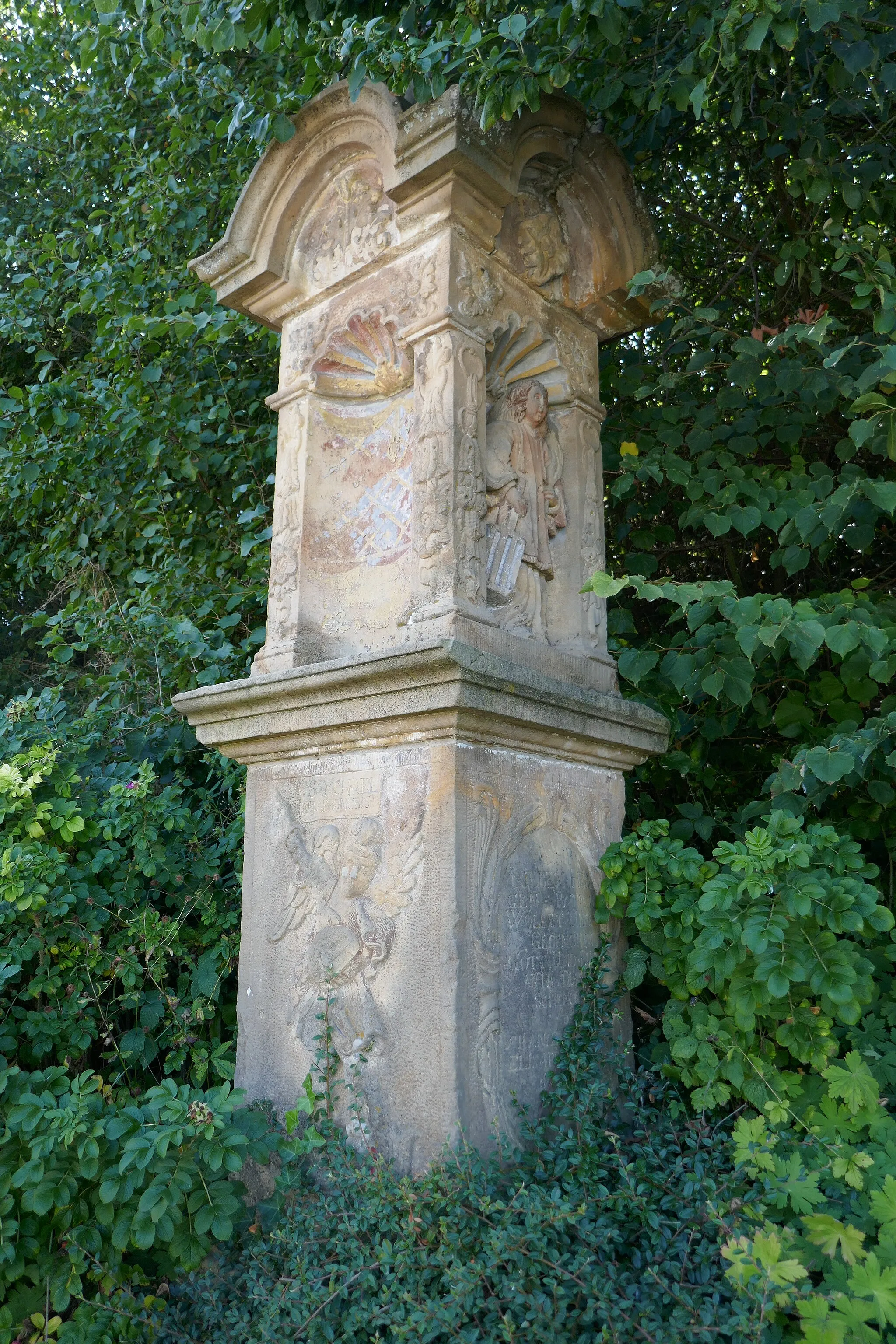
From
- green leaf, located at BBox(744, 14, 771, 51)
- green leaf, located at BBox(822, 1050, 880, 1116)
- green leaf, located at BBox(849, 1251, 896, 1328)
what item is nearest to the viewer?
green leaf, located at BBox(849, 1251, 896, 1328)

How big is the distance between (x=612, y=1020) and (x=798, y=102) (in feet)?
11.1

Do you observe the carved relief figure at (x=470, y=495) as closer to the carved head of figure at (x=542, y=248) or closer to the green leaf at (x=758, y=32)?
the carved head of figure at (x=542, y=248)

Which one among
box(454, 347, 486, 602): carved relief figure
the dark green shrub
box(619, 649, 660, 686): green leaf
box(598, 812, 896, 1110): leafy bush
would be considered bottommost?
the dark green shrub

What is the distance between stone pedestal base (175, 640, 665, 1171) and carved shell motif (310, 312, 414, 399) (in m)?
1.06

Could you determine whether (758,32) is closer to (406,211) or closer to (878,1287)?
(406,211)

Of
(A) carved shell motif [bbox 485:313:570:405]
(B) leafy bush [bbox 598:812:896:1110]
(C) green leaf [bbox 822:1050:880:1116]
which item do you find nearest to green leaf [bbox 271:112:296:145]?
(A) carved shell motif [bbox 485:313:570:405]

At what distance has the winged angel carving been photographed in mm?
2588

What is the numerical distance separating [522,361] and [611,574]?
3.34ft

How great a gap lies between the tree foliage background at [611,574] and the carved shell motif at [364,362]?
26.8 inches

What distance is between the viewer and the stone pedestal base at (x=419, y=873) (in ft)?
8.03

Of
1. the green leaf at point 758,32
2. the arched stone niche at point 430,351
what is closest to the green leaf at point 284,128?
the arched stone niche at point 430,351

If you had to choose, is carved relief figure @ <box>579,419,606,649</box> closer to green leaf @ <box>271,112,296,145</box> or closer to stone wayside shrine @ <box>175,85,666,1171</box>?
stone wayside shrine @ <box>175,85,666,1171</box>

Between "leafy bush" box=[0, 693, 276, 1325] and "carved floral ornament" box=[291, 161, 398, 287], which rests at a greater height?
"carved floral ornament" box=[291, 161, 398, 287]

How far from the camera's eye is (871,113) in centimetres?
372
